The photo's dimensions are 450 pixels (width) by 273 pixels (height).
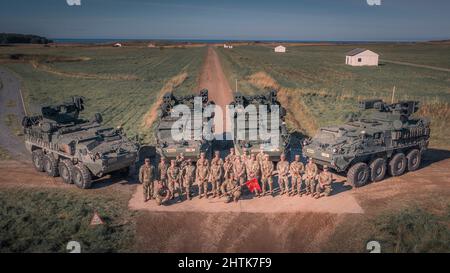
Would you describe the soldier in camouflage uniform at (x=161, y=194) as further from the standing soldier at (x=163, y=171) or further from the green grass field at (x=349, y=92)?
the green grass field at (x=349, y=92)

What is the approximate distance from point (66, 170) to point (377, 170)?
11.8 metres

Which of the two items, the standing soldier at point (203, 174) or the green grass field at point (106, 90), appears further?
the green grass field at point (106, 90)

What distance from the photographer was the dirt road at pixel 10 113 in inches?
784

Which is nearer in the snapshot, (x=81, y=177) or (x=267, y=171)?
(x=267, y=171)

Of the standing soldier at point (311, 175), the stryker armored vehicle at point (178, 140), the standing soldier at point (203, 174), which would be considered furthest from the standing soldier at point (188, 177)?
the standing soldier at point (311, 175)

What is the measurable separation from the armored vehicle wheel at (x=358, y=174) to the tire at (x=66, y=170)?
10247 millimetres

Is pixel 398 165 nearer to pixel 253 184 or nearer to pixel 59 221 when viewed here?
pixel 253 184

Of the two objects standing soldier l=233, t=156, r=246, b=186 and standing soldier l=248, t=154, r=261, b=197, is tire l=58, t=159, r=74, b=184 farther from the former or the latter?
standing soldier l=248, t=154, r=261, b=197

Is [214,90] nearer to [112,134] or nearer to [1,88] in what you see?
[112,134]

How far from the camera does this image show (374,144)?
572 inches

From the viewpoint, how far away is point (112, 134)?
15312 mm

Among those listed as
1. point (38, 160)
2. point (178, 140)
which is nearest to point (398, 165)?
point (178, 140)

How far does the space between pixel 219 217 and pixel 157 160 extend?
19.5ft
